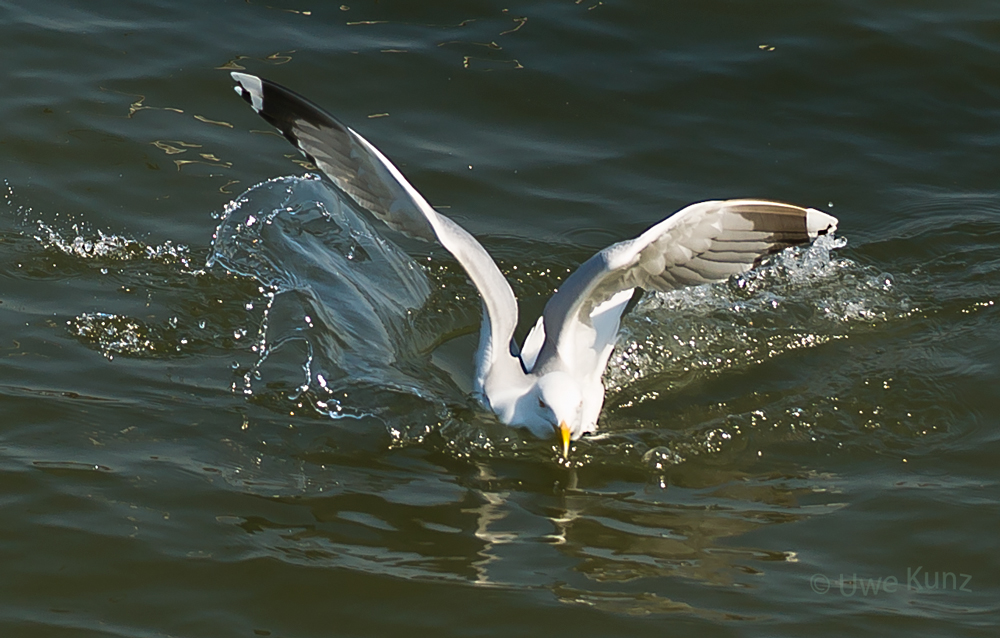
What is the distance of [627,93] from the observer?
29.0 feet

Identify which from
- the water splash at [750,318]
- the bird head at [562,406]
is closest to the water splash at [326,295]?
the bird head at [562,406]

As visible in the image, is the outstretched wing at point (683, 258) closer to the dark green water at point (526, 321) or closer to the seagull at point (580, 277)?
the seagull at point (580, 277)

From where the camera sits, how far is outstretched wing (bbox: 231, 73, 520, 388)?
5.51m

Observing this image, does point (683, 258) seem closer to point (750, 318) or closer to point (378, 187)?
point (750, 318)

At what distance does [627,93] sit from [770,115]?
3.36ft

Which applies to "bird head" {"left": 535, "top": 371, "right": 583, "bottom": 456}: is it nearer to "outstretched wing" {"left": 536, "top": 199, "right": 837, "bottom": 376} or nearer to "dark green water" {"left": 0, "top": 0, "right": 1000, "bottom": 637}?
"dark green water" {"left": 0, "top": 0, "right": 1000, "bottom": 637}

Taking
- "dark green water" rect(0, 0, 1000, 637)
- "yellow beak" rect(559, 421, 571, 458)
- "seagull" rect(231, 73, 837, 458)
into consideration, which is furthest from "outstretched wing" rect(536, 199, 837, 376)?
"yellow beak" rect(559, 421, 571, 458)

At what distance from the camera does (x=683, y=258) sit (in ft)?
18.0

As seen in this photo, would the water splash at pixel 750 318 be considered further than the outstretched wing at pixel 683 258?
Yes

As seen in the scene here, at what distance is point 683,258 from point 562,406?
91cm

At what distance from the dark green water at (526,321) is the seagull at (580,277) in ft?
0.60

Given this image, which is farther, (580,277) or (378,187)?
(378,187)

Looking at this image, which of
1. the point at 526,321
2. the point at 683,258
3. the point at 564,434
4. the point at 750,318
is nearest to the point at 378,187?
the point at 526,321

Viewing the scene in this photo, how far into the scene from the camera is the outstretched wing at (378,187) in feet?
18.1
